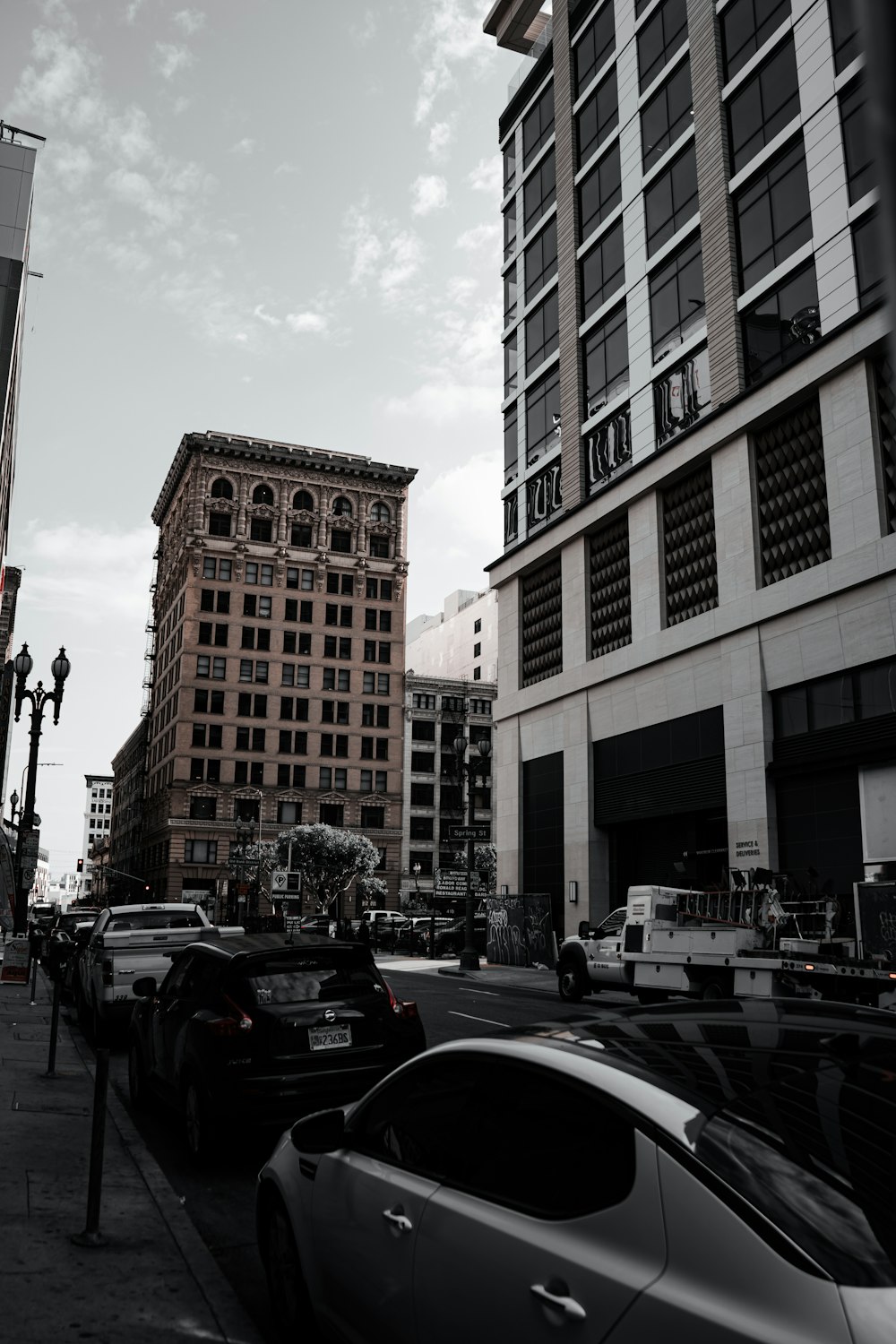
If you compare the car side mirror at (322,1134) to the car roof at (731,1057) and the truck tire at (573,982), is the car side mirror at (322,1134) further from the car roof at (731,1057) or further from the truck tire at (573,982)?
the truck tire at (573,982)

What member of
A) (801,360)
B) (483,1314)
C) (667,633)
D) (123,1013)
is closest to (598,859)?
(667,633)

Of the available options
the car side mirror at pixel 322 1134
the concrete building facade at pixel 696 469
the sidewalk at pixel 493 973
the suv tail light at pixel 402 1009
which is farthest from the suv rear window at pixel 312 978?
the sidewalk at pixel 493 973

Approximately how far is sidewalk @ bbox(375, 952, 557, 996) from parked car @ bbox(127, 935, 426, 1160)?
18550 millimetres

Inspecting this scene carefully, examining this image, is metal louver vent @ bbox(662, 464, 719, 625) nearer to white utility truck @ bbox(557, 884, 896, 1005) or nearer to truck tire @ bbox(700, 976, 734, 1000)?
white utility truck @ bbox(557, 884, 896, 1005)

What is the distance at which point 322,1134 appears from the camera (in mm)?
4371

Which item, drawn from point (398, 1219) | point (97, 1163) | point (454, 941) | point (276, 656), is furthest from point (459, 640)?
point (398, 1219)

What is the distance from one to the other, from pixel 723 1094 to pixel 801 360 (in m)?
26.7

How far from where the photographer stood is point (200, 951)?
359 inches

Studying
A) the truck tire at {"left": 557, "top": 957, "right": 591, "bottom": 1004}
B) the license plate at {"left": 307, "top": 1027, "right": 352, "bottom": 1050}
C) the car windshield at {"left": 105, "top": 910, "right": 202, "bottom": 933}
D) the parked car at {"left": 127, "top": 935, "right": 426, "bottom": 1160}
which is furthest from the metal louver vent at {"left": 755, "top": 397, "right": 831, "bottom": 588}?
the license plate at {"left": 307, "top": 1027, "right": 352, "bottom": 1050}

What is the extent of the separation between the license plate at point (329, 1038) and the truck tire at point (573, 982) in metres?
15.7

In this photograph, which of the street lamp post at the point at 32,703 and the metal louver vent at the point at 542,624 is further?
the metal louver vent at the point at 542,624

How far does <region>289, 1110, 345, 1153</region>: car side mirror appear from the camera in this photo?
4324 millimetres

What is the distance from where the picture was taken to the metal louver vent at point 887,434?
24234 mm

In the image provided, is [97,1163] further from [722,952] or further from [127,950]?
[722,952]
